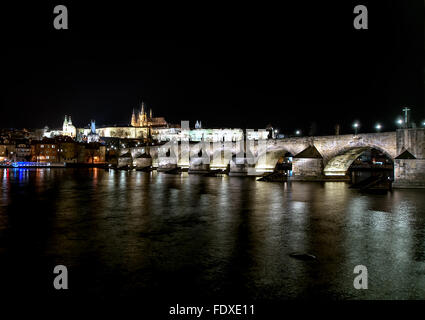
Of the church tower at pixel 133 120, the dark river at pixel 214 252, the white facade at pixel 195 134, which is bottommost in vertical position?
the dark river at pixel 214 252

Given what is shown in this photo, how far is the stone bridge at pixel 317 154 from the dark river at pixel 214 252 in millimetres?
9038

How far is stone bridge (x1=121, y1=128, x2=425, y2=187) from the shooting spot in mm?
22297

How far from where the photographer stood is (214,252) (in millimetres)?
7723

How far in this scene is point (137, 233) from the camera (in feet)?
31.9

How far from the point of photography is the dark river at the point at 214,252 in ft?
18.2

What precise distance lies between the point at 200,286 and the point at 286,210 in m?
9.19

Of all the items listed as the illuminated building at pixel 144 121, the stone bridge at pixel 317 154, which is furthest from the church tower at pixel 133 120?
the stone bridge at pixel 317 154

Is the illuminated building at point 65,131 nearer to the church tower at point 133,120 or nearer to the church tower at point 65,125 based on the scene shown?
the church tower at point 65,125

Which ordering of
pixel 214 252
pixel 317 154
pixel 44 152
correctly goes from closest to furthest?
1. pixel 214 252
2. pixel 317 154
3. pixel 44 152

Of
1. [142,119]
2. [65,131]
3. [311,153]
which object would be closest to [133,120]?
[142,119]

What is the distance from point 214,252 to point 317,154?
2482 cm

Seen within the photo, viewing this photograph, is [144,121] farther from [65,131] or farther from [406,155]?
[406,155]
